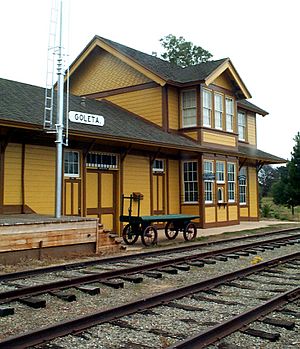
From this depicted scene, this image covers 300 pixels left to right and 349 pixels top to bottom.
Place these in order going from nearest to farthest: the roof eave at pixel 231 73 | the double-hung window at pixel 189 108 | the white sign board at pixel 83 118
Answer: the white sign board at pixel 83 118, the roof eave at pixel 231 73, the double-hung window at pixel 189 108

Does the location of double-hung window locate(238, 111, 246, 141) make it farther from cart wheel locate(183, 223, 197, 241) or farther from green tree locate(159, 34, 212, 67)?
green tree locate(159, 34, 212, 67)

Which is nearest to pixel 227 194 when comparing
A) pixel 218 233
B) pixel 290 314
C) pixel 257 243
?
→ pixel 218 233

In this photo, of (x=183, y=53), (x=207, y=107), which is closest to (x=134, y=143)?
(x=207, y=107)

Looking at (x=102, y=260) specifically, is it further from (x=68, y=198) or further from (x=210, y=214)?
(x=210, y=214)

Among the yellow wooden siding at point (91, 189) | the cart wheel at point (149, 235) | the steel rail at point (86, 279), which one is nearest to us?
the steel rail at point (86, 279)

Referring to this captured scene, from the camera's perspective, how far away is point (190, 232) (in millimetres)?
14812

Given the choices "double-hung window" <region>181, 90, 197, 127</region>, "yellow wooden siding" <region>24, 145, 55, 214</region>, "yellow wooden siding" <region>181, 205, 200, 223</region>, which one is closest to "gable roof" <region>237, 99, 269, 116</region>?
"double-hung window" <region>181, 90, 197, 127</region>

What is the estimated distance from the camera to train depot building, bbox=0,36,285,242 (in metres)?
13.1

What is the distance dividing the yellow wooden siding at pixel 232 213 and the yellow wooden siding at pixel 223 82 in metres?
5.62

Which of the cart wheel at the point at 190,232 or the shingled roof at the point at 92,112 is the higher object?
the shingled roof at the point at 92,112

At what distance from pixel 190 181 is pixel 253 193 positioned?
751 centimetres

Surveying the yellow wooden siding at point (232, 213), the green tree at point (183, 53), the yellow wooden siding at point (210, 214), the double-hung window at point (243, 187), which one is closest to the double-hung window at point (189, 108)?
the yellow wooden siding at point (210, 214)

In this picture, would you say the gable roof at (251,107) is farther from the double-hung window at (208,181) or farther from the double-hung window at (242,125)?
the double-hung window at (208,181)

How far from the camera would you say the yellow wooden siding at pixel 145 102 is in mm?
19594
